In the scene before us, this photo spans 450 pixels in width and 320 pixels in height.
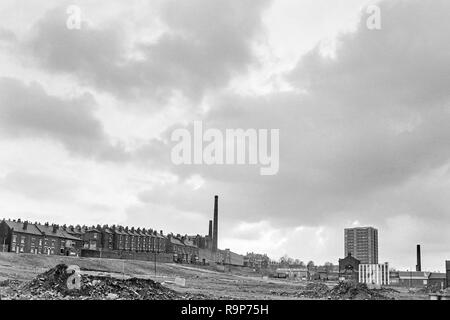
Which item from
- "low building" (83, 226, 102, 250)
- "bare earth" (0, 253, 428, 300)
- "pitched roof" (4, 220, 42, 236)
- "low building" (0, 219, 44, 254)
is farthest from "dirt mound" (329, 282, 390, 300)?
"low building" (83, 226, 102, 250)

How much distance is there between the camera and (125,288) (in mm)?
37094

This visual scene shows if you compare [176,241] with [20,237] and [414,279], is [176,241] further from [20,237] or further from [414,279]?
[414,279]

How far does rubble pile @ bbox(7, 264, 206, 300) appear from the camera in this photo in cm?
3434

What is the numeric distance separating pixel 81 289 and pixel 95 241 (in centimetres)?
7246

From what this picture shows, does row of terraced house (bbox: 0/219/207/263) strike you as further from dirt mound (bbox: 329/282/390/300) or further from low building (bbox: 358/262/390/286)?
dirt mound (bbox: 329/282/390/300)

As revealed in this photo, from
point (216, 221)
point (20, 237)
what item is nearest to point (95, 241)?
point (20, 237)

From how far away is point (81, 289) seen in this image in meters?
35.2

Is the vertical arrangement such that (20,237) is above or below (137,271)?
above

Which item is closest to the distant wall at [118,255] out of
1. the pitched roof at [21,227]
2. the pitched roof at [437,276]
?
the pitched roof at [21,227]

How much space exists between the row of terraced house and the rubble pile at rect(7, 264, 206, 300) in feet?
183

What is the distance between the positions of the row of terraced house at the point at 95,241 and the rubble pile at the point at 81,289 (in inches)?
2192
